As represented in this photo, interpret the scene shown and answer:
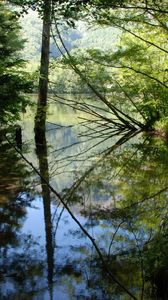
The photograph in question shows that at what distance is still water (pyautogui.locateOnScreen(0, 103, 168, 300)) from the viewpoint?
12.8 ft

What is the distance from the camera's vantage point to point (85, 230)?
341cm

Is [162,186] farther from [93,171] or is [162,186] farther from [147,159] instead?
[147,159]

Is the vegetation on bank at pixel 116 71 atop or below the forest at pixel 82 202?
atop

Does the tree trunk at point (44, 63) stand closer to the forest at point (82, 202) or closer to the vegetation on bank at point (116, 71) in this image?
the forest at point (82, 202)

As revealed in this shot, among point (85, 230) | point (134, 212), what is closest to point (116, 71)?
point (134, 212)

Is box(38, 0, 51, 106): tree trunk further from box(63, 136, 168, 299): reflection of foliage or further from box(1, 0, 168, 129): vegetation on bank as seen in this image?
box(63, 136, 168, 299): reflection of foliage

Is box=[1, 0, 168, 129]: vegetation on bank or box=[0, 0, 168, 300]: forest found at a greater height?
box=[1, 0, 168, 129]: vegetation on bank

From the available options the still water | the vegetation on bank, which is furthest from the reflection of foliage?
the vegetation on bank

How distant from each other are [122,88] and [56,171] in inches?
335

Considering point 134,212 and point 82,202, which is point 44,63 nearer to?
point 82,202

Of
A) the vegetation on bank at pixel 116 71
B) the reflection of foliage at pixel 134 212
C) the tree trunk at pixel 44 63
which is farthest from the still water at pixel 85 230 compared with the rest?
the tree trunk at pixel 44 63

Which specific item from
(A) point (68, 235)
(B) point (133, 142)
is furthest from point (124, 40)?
(A) point (68, 235)

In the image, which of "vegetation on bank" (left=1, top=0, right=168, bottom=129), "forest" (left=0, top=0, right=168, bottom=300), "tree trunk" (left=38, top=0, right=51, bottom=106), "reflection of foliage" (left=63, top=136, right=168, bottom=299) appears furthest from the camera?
"tree trunk" (left=38, top=0, right=51, bottom=106)

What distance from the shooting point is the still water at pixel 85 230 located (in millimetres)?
3906
